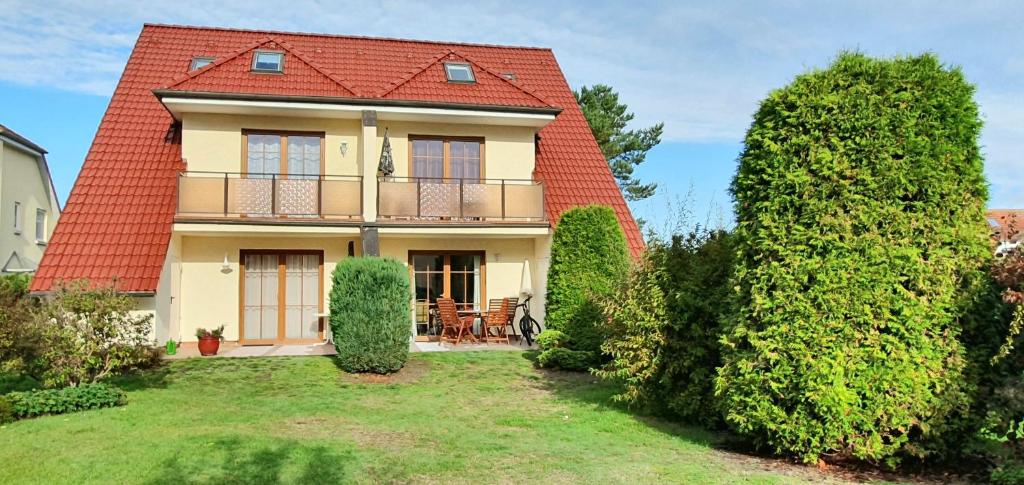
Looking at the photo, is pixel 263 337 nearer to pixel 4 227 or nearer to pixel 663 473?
pixel 663 473

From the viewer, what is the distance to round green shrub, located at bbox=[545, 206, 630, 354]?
13.4 metres

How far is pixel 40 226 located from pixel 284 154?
19.0 m

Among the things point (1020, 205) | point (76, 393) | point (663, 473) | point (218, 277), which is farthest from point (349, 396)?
point (1020, 205)

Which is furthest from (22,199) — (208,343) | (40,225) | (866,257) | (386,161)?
(866,257)

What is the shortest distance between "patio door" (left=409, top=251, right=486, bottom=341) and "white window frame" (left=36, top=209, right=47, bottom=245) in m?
20.4

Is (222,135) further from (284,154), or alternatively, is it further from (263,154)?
(284,154)

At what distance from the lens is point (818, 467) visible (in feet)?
21.2

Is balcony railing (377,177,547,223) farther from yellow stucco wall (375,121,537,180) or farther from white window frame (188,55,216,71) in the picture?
white window frame (188,55,216,71)

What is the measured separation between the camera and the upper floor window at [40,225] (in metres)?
28.5

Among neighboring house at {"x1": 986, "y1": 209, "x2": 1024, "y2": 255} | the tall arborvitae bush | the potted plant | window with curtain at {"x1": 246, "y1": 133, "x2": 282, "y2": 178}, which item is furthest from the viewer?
window with curtain at {"x1": 246, "y1": 133, "x2": 282, "y2": 178}

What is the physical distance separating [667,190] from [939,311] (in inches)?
480

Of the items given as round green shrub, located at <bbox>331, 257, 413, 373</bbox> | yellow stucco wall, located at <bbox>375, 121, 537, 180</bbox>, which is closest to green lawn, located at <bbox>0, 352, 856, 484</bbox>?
round green shrub, located at <bbox>331, 257, 413, 373</bbox>

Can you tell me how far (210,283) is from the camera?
15812 millimetres

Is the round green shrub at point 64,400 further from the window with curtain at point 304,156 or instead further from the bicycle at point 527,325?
the bicycle at point 527,325
